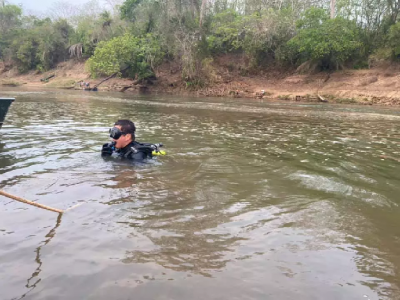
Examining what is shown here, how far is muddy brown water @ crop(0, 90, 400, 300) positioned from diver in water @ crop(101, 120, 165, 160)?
11.3 inches

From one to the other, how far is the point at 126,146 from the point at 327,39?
98.7 feet

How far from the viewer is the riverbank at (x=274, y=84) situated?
29.8m

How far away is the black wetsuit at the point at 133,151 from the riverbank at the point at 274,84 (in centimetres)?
2545

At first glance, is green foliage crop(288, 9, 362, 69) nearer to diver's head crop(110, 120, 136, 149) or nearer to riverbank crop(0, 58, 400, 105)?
riverbank crop(0, 58, 400, 105)

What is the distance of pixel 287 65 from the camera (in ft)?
131

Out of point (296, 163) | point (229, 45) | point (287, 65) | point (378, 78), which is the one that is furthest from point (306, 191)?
point (229, 45)

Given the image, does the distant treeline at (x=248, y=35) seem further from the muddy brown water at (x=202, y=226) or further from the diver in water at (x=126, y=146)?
the diver in water at (x=126, y=146)

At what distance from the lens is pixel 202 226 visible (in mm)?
4039

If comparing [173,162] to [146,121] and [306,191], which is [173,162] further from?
[146,121]

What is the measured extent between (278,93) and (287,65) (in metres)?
7.08

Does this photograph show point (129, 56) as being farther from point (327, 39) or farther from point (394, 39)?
point (394, 39)

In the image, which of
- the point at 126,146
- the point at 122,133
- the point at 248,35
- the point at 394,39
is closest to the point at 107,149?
the point at 126,146

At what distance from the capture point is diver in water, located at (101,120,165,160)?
6.96 meters

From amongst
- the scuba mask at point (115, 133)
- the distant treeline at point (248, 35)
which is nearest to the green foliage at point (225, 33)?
the distant treeline at point (248, 35)
